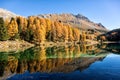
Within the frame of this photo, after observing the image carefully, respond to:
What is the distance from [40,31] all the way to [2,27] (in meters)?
29.2

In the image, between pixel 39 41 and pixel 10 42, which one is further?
pixel 39 41

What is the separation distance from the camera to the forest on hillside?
389ft

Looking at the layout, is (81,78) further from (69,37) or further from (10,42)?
(69,37)

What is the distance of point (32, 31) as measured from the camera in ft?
443

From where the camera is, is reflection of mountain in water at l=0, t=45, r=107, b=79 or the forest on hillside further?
the forest on hillside

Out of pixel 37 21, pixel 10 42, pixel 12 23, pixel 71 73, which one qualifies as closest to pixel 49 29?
pixel 37 21

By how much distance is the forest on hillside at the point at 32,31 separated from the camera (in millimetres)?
118562

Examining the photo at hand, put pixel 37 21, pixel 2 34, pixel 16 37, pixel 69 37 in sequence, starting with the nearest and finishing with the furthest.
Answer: pixel 2 34
pixel 16 37
pixel 37 21
pixel 69 37

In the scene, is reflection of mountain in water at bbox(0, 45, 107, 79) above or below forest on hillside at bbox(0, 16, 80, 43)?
below

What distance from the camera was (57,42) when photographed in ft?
517

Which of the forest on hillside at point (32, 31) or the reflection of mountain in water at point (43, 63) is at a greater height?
the forest on hillside at point (32, 31)

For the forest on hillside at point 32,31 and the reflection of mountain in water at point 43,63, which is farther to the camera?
the forest on hillside at point 32,31

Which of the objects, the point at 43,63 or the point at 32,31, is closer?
the point at 43,63

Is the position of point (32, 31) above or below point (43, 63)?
above
